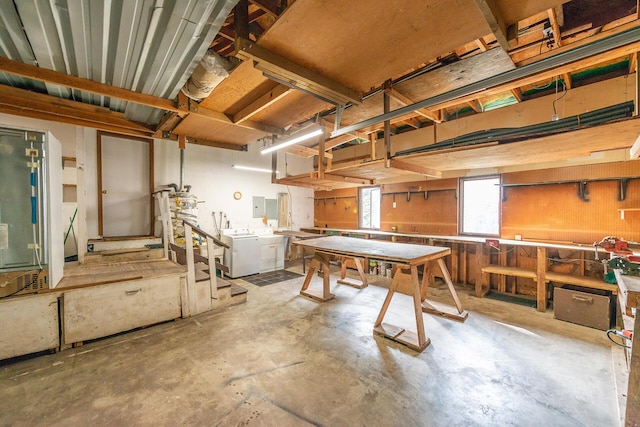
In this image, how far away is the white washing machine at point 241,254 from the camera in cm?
538

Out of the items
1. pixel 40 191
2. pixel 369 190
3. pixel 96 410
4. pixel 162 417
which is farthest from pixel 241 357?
pixel 369 190

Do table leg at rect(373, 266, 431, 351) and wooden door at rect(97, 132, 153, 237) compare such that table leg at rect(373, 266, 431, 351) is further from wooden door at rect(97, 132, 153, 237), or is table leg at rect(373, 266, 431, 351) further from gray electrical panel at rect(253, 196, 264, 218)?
wooden door at rect(97, 132, 153, 237)

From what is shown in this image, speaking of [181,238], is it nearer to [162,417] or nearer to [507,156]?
[162,417]

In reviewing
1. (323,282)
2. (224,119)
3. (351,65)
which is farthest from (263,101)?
(323,282)

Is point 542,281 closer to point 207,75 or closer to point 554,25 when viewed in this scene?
point 554,25

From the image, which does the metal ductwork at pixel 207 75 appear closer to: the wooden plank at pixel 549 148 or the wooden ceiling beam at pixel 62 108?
the wooden ceiling beam at pixel 62 108

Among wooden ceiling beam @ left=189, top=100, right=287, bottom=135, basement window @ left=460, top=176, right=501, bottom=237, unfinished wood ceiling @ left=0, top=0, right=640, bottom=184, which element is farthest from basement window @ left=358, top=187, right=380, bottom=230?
wooden ceiling beam @ left=189, top=100, right=287, bottom=135

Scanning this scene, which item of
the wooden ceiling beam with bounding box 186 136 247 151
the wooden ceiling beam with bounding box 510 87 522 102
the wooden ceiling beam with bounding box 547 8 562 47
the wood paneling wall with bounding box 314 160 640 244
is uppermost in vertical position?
the wooden ceiling beam with bounding box 510 87 522 102

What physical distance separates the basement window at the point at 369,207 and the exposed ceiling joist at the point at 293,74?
15.0 feet

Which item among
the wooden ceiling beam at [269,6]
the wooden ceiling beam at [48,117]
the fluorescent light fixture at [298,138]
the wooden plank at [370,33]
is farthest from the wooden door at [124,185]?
the wooden plank at [370,33]

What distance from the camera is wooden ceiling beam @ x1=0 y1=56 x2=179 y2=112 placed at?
7.21ft

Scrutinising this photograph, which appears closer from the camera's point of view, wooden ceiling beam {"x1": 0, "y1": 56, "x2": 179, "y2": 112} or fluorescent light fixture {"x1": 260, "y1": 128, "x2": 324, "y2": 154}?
wooden ceiling beam {"x1": 0, "y1": 56, "x2": 179, "y2": 112}

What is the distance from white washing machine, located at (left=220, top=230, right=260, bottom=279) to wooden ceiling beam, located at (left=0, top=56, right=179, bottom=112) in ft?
10.3

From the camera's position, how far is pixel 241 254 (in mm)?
5469
